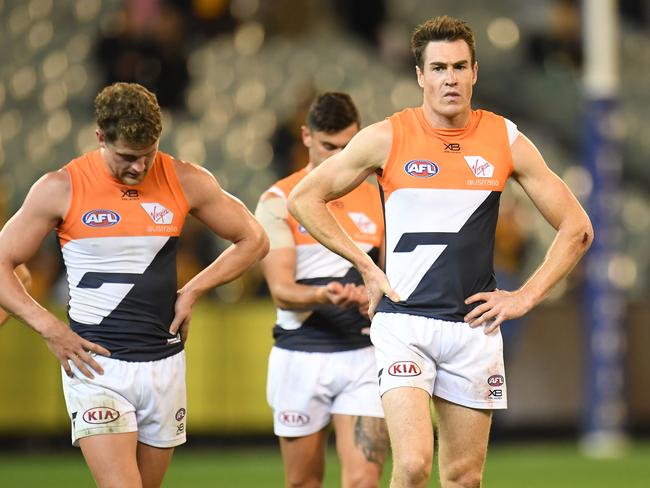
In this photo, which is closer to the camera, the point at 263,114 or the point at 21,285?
the point at 21,285

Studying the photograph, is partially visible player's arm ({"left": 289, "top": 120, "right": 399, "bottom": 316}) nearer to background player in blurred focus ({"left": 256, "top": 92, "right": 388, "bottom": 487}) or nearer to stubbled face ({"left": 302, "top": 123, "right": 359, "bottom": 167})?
background player in blurred focus ({"left": 256, "top": 92, "right": 388, "bottom": 487})

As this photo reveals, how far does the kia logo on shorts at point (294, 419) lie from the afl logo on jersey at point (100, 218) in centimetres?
183

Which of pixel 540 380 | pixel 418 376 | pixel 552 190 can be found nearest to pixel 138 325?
pixel 418 376

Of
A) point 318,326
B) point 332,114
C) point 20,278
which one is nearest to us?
point 20,278

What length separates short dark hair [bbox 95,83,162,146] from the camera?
5.96 metres

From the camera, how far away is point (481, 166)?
6.10 meters

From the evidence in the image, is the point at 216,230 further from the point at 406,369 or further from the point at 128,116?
the point at 406,369

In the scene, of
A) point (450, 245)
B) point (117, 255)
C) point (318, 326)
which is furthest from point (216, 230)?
point (450, 245)

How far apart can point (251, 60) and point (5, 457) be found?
6.52 metres

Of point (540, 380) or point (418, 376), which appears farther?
point (540, 380)

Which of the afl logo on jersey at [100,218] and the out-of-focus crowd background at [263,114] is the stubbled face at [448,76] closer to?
the afl logo on jersey at [100,218]

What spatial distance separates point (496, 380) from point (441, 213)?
0.81m

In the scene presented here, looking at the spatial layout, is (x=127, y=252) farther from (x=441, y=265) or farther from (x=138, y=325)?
(x=441, y=265)

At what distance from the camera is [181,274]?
12.6 m
